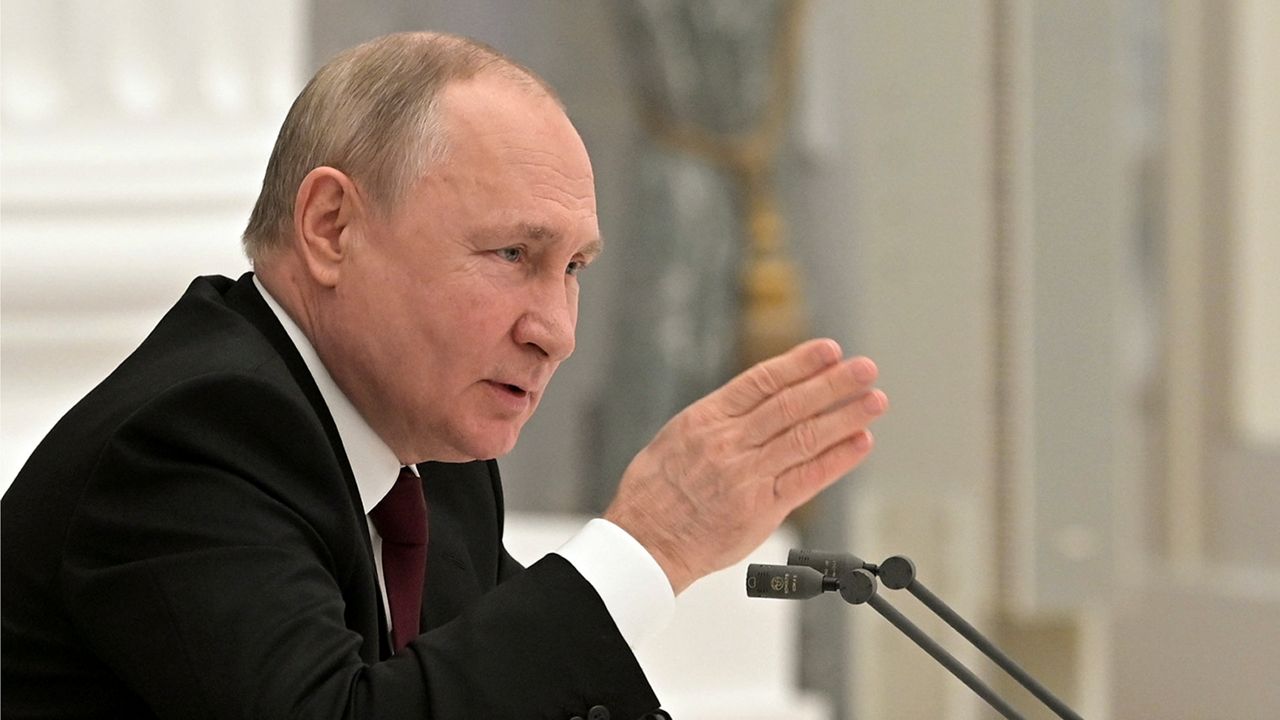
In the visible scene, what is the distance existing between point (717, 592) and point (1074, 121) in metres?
2.80

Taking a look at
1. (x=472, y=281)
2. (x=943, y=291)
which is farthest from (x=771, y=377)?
(x=943, y=291)

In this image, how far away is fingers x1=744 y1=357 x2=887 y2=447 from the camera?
1.57 m

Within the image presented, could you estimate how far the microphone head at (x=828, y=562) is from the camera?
4.87 ft

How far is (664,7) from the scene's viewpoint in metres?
5.77

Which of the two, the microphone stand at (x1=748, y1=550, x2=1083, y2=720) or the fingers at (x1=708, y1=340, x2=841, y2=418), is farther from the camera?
the fingers at (x1=708, y1=340, x2=841, y2=418)

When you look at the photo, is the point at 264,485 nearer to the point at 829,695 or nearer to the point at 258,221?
the point at 258,221

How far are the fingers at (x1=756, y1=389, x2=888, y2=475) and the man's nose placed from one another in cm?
21

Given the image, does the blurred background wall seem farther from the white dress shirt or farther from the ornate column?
the white dress shirt

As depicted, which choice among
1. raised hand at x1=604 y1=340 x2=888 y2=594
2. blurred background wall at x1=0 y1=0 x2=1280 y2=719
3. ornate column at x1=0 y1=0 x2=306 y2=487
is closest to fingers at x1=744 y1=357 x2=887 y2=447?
raised hand at x1=604 y1=340 x2=888 y2=594

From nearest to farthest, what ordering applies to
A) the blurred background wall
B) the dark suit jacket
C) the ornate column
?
the dark suit jacket
the ornate column
the blurred background wall

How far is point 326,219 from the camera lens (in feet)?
5.17

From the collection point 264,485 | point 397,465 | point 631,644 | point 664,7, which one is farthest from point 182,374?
point 664,7

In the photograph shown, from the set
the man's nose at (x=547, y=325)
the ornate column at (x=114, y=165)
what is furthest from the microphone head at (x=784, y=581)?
the ornate column at (x=114, y=165)

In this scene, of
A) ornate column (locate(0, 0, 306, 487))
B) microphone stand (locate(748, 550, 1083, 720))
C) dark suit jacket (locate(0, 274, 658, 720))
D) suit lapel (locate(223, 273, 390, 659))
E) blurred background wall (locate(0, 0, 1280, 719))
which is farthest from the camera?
blurred background wall (locate(0, 0, 1280, 719))
